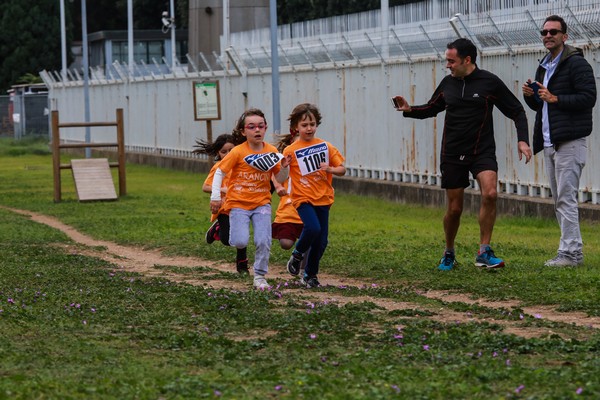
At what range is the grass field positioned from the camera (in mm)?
6922

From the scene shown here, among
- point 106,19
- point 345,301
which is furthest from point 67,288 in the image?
point 106,19

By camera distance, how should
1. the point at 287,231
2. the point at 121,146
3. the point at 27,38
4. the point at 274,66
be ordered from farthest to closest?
the point at 27,38, the point at 274,66, the point at 121,146, the point at 287,231

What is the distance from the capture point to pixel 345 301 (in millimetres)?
10734

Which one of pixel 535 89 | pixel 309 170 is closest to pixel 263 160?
pixel 309 170

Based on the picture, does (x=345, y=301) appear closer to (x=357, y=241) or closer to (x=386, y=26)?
(x=357, y=241)

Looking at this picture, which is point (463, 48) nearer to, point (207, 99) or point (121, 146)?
point (121, 146)

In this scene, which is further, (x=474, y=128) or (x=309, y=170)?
(x=474, y=128)

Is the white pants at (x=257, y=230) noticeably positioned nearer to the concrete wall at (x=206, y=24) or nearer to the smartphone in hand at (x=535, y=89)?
the smartphone in hand at (x=535, y=89)

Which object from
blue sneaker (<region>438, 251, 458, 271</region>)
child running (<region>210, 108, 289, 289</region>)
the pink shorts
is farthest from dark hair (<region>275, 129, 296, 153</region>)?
blue sneaker (<region>438, 251, 458, 271</region>)

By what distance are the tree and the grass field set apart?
62121 mm

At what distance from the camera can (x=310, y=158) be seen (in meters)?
11.9

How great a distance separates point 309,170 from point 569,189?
2.35 metres

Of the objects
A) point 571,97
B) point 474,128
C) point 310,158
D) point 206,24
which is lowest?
point 310,158

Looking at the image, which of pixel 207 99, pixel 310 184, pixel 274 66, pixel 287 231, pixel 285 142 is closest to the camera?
pixel 310 184
